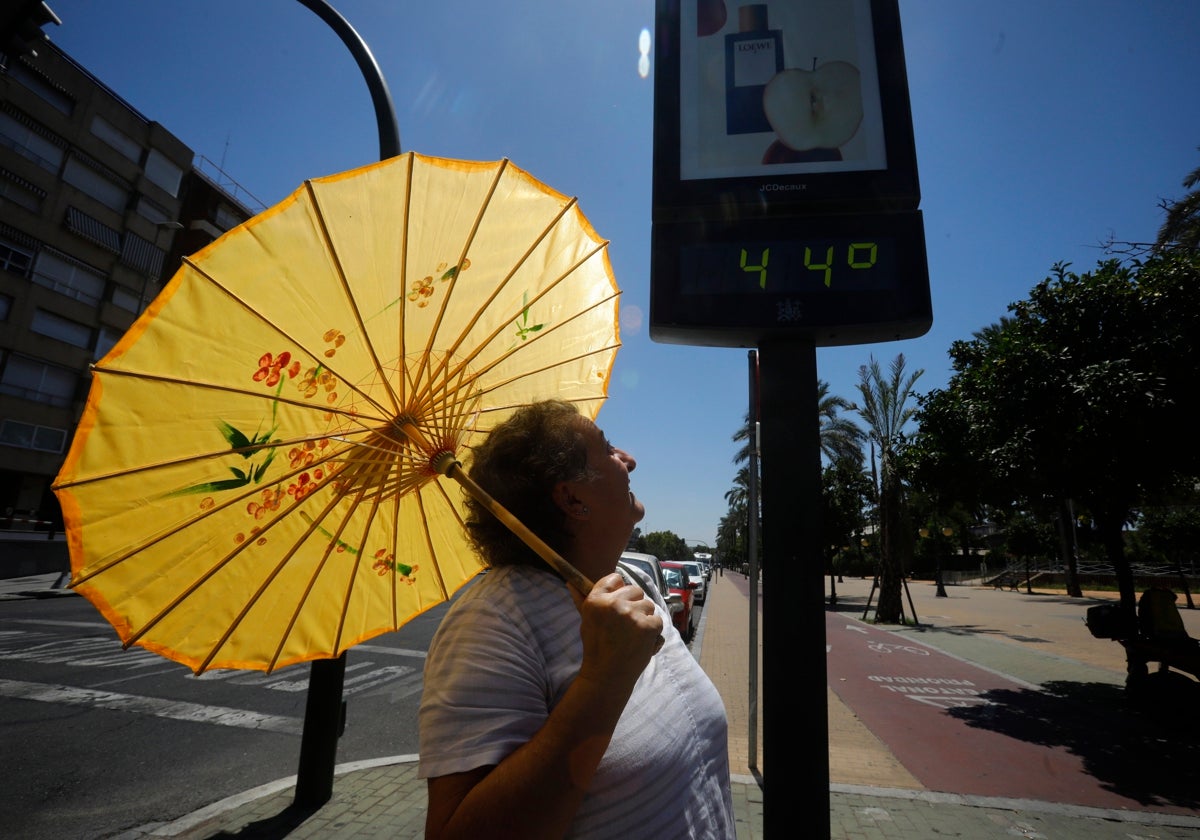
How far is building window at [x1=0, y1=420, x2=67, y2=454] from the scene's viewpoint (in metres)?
25.7

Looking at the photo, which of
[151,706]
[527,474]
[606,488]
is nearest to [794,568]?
[606,488]

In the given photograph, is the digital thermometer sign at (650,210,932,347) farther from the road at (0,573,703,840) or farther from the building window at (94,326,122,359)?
the building window at (94,326,122,359)

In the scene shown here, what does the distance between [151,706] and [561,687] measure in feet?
24.7

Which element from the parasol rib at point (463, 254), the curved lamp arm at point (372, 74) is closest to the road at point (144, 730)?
the parasol rib at point (463, 254)

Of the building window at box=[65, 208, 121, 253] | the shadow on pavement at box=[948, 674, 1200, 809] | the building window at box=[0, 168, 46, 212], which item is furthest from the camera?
the building window at box=[65, 208, 121, 253]

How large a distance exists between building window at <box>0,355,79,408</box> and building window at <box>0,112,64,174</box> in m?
8.54

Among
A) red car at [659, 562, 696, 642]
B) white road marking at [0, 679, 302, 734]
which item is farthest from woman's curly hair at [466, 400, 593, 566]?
red car at [659, 562, 696, 642]

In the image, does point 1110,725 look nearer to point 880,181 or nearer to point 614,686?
point 880,181

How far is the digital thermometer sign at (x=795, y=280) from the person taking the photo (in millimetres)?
1923

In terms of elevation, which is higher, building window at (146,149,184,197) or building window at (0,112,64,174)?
building window at (146,149,184,197)

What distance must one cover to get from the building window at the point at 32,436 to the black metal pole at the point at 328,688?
31.0 meters

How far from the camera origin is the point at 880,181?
6.58 ft

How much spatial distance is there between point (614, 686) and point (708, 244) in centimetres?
148

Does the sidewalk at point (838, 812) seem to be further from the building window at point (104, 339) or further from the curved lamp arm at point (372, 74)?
the building window at point (104, 339)
